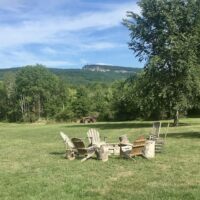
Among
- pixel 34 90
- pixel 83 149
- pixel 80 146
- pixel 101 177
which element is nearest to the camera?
pixel 101 177

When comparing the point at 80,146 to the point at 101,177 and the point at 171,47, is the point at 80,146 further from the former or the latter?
the point at 171,47

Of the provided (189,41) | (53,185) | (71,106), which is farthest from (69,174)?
(71,106)

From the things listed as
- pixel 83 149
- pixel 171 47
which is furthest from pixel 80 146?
pixel 171 47

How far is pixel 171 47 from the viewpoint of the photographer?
3853cm

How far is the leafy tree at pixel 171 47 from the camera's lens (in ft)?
127

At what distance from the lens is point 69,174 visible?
14.6 meters

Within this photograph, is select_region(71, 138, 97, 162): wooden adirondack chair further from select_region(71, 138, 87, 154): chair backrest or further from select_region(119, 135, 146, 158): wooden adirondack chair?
select_region(119, 135, 146, 158): wooden adirondack chair

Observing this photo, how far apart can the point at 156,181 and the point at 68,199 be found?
9.67 feet

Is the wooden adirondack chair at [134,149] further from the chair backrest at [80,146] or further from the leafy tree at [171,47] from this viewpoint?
the leafy tree at [171,47]

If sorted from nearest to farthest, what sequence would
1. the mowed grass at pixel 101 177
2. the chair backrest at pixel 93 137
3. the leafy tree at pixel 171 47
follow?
1. the mowed grass at pixel 101 177
2. the chair backrest at pixel 93 137
3. the leafy tree at pixel 171 47

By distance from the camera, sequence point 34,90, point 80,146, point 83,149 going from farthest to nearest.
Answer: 1. point 34,90
2. point 80,146
3. point 83,149

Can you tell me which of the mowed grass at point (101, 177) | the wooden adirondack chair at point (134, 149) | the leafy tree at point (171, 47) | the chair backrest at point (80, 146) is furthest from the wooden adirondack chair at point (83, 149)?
the leafy tree at point (171, 47)

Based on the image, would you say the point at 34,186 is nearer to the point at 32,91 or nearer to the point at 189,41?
the point at 189,41

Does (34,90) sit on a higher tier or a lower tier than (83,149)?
higher
